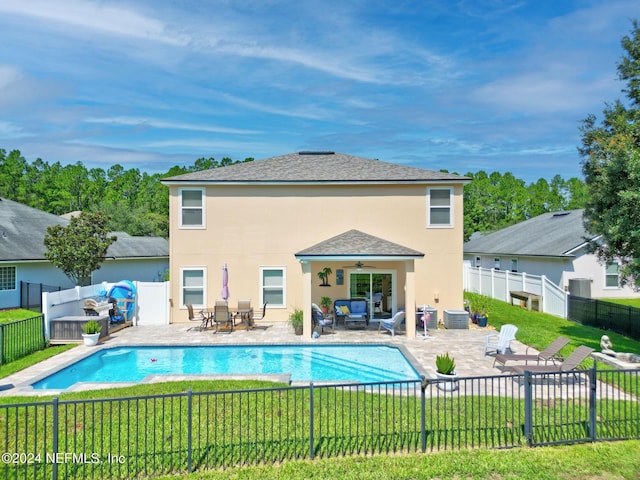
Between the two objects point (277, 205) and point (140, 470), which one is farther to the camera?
point (277, 205)

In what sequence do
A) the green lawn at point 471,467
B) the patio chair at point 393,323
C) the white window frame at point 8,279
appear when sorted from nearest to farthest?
the green lawn at point 471,467 < the patio chair at point 393,323 < the white window frame at point 8,279

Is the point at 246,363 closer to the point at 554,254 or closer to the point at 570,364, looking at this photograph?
the point at 570,364

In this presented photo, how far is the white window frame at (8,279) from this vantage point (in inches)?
868

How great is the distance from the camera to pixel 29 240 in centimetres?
2512

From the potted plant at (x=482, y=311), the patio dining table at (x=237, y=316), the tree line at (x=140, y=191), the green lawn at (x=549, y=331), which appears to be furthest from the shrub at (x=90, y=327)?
the tree line at (x=140, y=191)

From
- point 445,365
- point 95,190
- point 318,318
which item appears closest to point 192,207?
point 318,318

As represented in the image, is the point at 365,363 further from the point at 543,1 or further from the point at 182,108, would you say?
the point at 182,108

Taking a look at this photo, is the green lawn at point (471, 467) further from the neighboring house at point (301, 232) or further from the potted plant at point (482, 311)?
the neighboring house at point (301, 232)

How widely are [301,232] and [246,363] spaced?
771cm

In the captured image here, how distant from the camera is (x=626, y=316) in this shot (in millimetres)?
14734

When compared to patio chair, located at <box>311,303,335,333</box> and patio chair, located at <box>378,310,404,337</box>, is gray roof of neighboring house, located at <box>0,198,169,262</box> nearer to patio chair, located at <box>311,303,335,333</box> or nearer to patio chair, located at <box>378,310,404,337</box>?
patio chair, located at <box>311,303,335,333</box>

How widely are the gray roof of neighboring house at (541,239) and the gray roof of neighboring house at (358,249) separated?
33.5 ft

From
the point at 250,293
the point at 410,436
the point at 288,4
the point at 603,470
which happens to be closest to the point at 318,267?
the point at 250,293

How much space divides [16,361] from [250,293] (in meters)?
9.04
